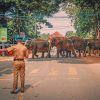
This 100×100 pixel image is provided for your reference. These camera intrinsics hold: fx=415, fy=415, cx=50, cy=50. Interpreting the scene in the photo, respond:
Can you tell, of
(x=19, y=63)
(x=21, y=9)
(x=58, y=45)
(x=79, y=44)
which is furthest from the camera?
(x=21, y=9)

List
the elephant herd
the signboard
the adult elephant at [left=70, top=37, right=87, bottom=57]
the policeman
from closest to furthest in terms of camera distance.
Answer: the policeman, the elephant herd, the signboard, the adult elephant at [left=70, top=37, right=87, bottom=57]

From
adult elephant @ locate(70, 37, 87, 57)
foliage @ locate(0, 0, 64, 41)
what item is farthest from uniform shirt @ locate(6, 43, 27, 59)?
adult elephant @ locate(70, 37, 87, 57)

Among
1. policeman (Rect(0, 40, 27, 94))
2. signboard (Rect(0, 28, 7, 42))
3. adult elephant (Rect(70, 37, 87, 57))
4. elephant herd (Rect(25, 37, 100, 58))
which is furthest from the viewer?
adult elephant (Rect(70, 37, 87, 57))

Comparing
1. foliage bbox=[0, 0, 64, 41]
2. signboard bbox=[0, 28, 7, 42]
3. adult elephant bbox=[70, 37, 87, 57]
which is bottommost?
adult elephant bbox=[70, 37, 87, 57]

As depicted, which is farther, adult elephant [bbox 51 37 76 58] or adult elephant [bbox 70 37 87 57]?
adult elephant [bbox 70 37 87 57]

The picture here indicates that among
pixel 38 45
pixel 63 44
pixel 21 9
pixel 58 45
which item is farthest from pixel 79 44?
pixel 21 9

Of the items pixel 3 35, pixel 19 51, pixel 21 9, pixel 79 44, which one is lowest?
pixel 79 44

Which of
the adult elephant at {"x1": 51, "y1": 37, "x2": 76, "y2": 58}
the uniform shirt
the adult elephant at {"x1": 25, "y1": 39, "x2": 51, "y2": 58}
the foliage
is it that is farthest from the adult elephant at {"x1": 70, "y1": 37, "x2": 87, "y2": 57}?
the uniform shirt

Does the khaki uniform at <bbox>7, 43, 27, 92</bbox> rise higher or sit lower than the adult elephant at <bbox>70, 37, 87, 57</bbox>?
higher

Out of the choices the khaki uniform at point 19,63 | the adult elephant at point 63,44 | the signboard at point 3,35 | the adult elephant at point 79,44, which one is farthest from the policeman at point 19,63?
the adult elephant at point 79,44

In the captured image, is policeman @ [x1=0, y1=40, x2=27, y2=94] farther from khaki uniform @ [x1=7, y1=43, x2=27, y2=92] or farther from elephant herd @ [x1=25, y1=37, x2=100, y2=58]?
elephant herd @ [x1=25, y1=37, x2=100, y2=58]

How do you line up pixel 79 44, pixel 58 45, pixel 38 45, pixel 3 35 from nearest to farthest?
pixel 38 45
pixel 58 45
pixel 3 35
pixel 79 44

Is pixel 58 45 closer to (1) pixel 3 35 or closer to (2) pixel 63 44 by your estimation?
(2) pixel 63 44

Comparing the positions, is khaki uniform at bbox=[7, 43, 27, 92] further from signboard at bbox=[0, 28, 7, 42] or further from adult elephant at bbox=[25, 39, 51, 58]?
signboard at bbox=[0, 28, 7, 42]
